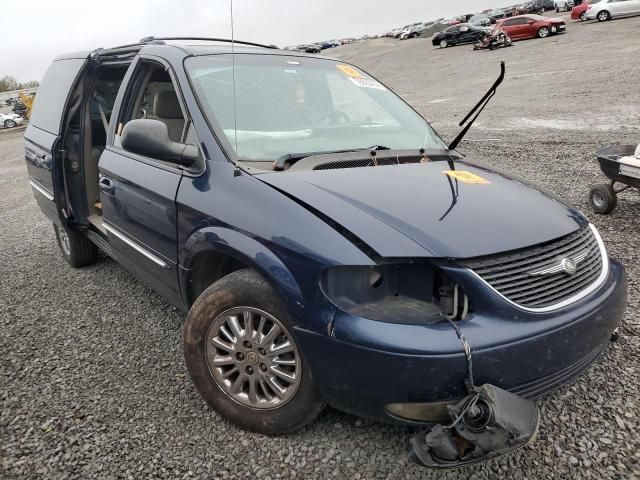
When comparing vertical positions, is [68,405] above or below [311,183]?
below

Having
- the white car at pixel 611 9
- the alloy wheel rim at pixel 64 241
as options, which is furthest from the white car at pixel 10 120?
the white car at pixel 611 9

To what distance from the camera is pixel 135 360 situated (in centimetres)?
302

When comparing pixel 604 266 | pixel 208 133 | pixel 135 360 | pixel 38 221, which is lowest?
pixel 38 221

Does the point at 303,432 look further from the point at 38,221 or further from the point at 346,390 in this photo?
the point at 38,221

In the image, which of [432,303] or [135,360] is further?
[135,360]

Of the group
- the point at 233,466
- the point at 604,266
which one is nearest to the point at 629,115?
the point at 604,266

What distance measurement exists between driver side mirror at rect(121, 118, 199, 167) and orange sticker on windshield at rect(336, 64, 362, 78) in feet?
4.87

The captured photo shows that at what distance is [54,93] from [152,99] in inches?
62.0

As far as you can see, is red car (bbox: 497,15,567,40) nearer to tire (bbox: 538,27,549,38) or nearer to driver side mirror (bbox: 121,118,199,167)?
tire (bbox: 538,27,549,38)

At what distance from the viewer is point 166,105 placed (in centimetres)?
335

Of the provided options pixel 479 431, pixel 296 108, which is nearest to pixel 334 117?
pixel 296 108

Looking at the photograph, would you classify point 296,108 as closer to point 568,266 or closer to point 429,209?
point 429,209

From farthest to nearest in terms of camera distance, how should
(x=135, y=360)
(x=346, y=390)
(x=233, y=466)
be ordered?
(x=135, y=360)
(x=233, y=466)
(x=346, y=390)

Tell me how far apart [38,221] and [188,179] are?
205 inches
